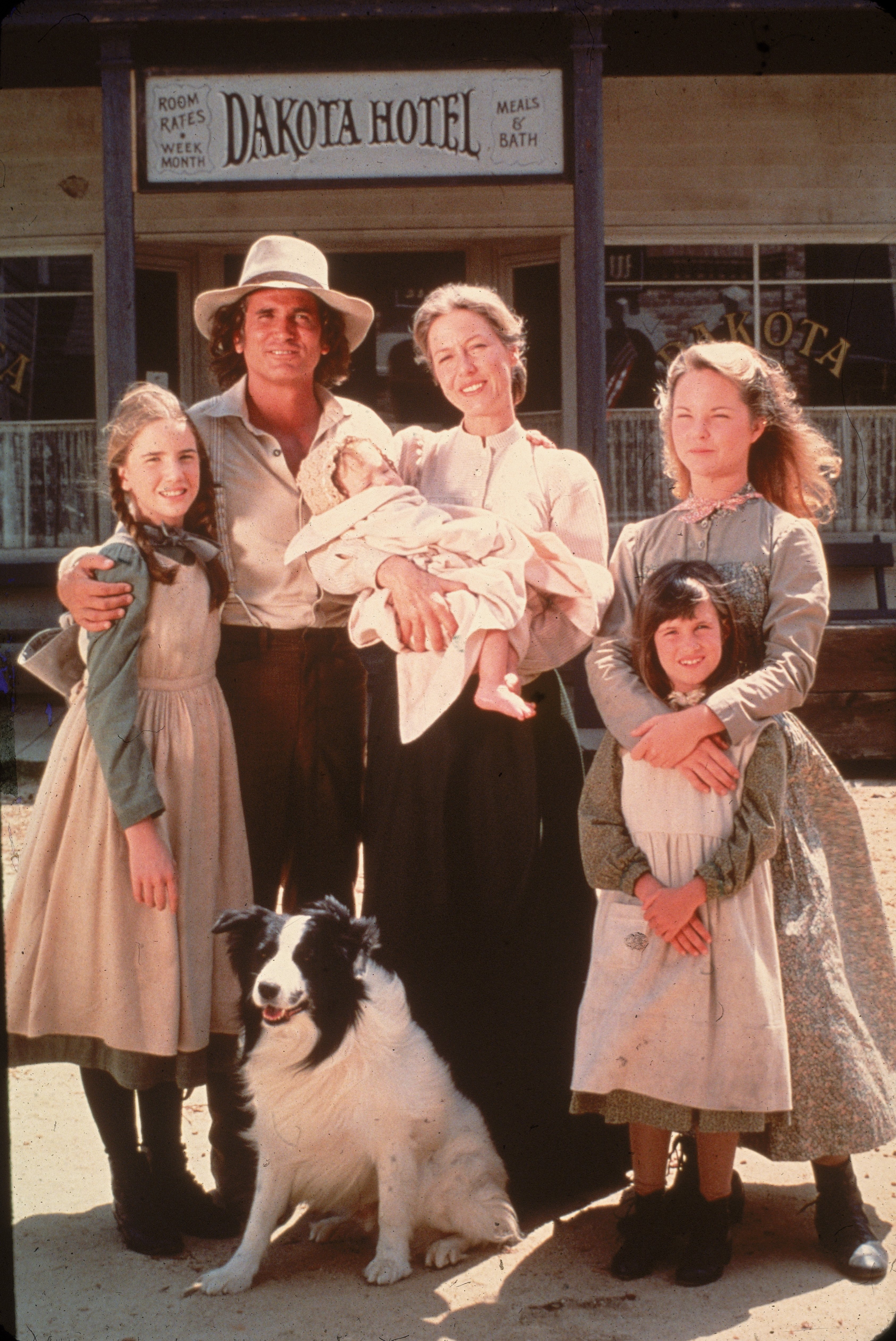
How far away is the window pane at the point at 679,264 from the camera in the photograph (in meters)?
10.1

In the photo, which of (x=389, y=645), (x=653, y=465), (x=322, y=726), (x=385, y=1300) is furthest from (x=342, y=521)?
(x=653, y=465)

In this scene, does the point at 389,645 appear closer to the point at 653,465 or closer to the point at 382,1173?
the point at 382,1173

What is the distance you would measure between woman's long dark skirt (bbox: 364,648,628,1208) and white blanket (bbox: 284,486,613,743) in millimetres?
157

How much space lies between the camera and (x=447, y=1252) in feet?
9.23

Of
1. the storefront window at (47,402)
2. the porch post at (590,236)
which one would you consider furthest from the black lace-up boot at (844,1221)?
the storefront window at (47,402)

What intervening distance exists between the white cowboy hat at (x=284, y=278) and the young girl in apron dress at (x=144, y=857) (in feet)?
1.20

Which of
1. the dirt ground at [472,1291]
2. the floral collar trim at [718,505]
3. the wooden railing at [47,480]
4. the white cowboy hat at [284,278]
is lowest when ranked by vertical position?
the dirt ground at [472,1291]

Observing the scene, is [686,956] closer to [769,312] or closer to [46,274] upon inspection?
[769,312]

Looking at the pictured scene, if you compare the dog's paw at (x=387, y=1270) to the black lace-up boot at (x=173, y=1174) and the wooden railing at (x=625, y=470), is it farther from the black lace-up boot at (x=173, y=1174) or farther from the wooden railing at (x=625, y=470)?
the wooden railing at (x=625, y=470)

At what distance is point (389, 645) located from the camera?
292cm

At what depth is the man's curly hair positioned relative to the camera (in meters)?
3.25

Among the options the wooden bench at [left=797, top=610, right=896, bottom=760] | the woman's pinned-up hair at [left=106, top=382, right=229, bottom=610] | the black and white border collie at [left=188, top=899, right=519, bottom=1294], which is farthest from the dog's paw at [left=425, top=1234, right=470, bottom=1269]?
the wooden bench at [left=797, top=610, right=896, bottom=760]

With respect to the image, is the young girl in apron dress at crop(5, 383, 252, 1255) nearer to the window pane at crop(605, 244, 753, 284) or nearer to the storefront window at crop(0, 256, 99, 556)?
the storefront window at crop(0, 256, 99, 556)

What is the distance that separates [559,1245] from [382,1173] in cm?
48
